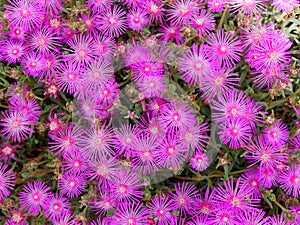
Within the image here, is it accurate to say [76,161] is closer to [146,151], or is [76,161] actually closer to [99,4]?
[146,151]

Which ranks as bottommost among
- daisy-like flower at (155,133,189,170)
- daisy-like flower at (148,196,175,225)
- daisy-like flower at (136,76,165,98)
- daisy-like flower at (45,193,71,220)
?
daisy-like flower at (45,193,71,220)

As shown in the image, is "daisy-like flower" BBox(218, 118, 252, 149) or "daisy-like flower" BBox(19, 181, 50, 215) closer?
"daisy-like flower" BBox(218, 118, 252, 149)

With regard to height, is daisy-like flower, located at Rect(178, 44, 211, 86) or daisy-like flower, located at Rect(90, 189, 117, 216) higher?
daisy-like flower, located at Rect(178, 44, 211, 86)

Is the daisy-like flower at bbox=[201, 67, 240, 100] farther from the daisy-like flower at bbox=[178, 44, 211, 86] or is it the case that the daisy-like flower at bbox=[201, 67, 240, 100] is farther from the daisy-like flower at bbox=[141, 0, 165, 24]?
the daisy-like flower at bbox=[141, 0, 165, 24]

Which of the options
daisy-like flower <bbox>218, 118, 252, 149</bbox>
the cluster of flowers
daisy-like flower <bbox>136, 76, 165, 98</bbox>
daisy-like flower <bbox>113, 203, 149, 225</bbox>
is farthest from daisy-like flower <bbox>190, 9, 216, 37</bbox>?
daisy-like flower <bbox>113, 203, 149, 225</bbox>

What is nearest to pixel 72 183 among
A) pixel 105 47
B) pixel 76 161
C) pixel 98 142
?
pixel 76 161

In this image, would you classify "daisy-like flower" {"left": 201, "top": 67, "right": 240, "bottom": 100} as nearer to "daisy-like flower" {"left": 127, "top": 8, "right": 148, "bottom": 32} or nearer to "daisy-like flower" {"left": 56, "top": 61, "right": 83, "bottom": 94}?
"daisy-like flower" {"left": 127, "top": 8, "right": 148, "bottom": 32}

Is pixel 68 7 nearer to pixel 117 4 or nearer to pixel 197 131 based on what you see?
pixel 117 4

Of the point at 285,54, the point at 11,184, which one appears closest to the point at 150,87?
the point at 285,54
